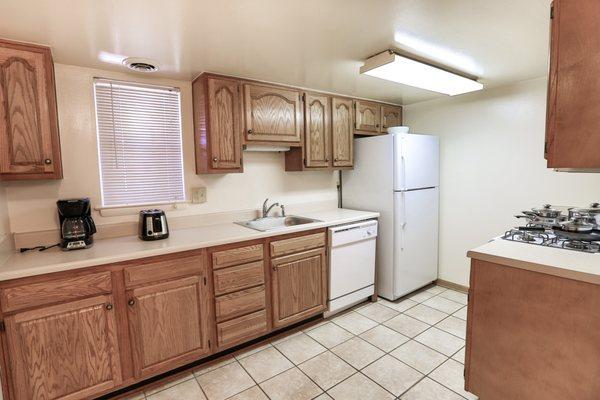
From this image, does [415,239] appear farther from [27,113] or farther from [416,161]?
[27,113]

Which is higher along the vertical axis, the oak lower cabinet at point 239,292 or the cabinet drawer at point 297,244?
the cabinet drawer at point 297,244

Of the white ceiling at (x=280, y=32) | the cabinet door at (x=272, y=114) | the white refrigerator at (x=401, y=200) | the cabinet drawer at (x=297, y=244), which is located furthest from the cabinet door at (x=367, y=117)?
the cabinet drawer at (x=297, y=244)

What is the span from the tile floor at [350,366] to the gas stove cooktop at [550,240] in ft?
3.18

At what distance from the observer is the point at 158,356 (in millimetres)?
1899

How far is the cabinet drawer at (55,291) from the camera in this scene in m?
1.49

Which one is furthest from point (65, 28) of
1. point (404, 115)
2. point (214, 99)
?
point (404, 115)

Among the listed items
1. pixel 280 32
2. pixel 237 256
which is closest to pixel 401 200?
pixel 237 256

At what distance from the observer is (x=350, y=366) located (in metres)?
2.08

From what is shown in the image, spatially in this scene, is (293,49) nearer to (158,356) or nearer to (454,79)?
(454,79)

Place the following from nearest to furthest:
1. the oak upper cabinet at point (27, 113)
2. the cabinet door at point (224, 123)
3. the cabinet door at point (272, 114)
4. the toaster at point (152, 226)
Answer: the oak upper cabinet at point (27, 113) → the toaster at point (152, 226) → the cabinet door at point (224, 123) → the cabinet door at point (272, 114)

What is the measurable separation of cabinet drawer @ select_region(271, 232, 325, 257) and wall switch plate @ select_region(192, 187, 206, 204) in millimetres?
754

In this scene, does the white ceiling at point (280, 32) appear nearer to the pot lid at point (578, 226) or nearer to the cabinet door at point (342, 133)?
the cabinet door at point (342, 133)

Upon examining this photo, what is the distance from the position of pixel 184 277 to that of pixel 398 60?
6.51 feet

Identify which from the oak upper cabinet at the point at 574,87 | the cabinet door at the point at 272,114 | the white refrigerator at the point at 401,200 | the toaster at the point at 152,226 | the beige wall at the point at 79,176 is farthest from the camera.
Answer: the white refrigerator at the point at 401,200
